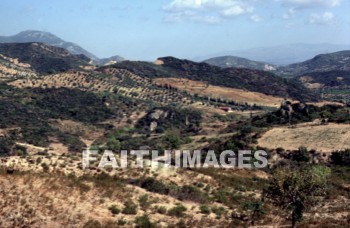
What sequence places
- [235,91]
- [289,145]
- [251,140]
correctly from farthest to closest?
[235,91]
[251,140]
[289,145]

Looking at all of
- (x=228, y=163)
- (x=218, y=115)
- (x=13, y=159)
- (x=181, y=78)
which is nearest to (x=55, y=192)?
(x=13, y=159)

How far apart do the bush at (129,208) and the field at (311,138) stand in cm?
3535

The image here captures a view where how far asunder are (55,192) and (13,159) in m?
9.24

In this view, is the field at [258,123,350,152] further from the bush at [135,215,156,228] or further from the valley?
the bush at [135,215,156,228]

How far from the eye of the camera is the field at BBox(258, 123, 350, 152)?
52375 millimetres

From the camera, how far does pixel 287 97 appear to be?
178 m

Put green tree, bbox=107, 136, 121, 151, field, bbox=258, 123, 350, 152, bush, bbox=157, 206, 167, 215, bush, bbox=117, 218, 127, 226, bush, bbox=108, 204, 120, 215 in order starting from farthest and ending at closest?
green tree, bbox=107, 136, 121, 151
field, bbox=258, 123, 350, 152
bush, bbox=157, 206, 167, 215
bush, bbox=108, 204, 120, 215
bush, bbox=117, 218, 127, 226

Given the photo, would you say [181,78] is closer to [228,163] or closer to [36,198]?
[228,163]

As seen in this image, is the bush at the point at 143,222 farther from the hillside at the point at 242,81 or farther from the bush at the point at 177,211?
the hillside at the point at 242,81

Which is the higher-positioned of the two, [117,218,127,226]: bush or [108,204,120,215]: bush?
[108,204,120,215]: bush

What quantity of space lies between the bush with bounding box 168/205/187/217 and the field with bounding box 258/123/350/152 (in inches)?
1294

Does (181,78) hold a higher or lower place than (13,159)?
higher

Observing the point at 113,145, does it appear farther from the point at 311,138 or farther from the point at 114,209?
the point at 114,209

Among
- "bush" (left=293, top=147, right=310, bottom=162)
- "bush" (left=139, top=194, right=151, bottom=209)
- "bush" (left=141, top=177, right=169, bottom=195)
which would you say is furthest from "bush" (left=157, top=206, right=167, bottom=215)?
"bush" (left=293, top=147, right=310, bottom=162)
